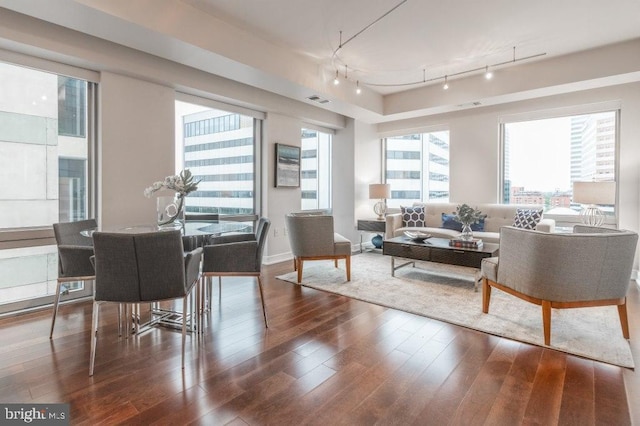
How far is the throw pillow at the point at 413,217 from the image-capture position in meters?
5.67

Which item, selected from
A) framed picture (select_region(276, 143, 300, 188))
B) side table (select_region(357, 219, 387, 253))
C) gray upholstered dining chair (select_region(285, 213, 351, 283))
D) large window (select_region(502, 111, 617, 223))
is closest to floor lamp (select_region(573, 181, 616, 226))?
large window (select_region(502, 111, 617, 223))

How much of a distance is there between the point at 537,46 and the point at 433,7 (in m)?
1.76

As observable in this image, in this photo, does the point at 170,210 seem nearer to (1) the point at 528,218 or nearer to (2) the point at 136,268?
(2) the point at 136,268

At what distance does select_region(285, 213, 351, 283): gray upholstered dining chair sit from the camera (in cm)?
399

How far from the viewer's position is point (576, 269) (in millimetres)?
2350

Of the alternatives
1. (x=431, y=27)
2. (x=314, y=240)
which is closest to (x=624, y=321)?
(x=314, y=240)

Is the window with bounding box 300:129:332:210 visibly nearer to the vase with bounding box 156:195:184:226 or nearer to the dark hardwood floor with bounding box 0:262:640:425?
the vase with bounding box 156:195:184:226

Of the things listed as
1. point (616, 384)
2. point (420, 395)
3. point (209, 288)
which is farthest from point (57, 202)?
point (616, 384)

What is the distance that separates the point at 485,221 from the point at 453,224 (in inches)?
18.7

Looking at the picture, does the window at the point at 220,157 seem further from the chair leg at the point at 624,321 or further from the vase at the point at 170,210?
the chair leg at the point at 624,321

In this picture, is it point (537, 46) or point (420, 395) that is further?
point (537, 46)

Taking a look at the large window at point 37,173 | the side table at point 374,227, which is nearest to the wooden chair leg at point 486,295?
the side table at point 374,227

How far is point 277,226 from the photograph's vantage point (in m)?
5.35

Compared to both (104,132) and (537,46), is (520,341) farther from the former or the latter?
(104,132)
